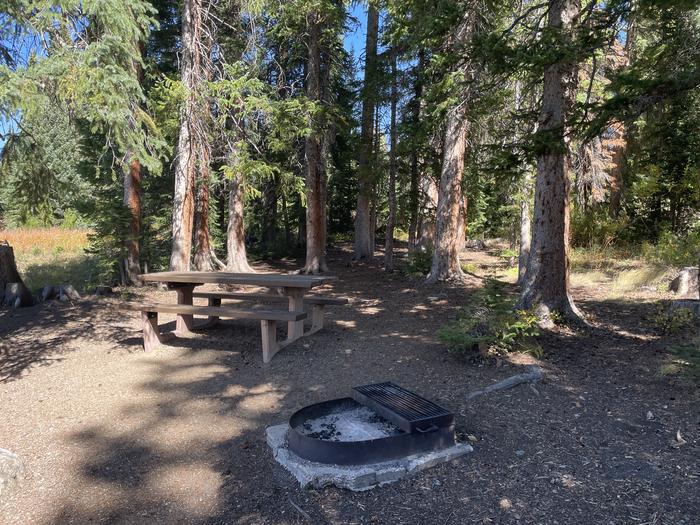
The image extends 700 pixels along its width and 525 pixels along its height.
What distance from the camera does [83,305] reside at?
1049 centimetres

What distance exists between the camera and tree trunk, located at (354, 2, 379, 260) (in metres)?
13.6

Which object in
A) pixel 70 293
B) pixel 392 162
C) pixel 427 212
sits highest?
pixel 392 162

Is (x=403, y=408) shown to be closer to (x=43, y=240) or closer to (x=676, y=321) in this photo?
(x=676, y=321)

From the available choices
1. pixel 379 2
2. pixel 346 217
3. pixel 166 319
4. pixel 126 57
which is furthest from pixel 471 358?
pixel 346 217

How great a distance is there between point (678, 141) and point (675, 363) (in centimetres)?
1278

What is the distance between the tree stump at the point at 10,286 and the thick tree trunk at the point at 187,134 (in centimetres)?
308

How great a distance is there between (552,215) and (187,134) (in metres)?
8.08

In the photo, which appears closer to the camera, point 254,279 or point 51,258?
point 254,279

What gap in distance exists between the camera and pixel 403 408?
13.3 ft

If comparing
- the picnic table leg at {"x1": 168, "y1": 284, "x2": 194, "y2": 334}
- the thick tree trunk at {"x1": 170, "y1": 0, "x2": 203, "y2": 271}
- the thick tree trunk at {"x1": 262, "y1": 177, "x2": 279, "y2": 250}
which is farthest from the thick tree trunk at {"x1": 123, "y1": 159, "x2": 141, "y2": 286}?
the thick tree trunk at {"x1": 262, "y1": 177, "x2": 279, "y2": 250}

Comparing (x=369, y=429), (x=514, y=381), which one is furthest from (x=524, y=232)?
(x=369, y=429)

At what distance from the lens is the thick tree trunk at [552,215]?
690 centimetres

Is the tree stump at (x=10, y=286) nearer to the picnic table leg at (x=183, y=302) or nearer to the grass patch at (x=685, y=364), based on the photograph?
the picnic table leg at (x=183, y=302)

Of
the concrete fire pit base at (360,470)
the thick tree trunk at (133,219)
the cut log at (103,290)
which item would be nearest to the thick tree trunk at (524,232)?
the concrete fire pit base at (360,470)
